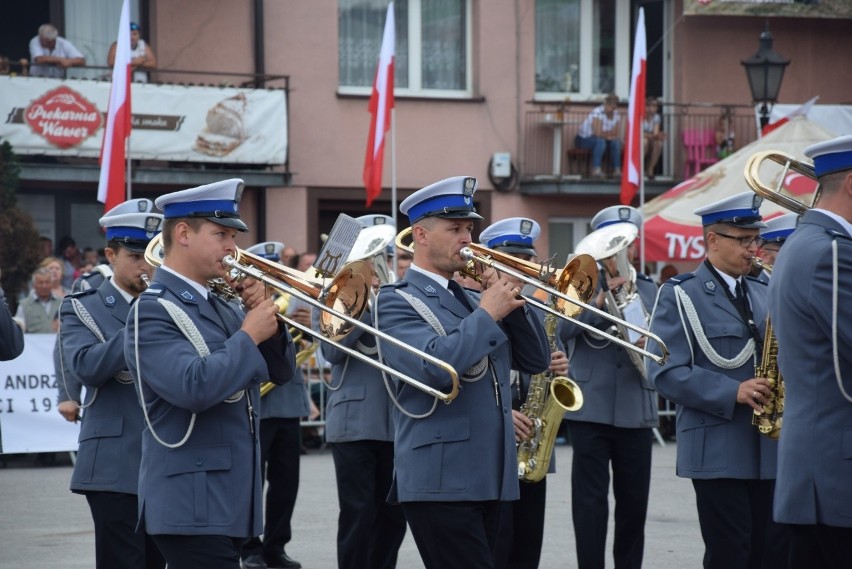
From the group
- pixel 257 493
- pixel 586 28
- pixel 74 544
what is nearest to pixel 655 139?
pixel 586 28

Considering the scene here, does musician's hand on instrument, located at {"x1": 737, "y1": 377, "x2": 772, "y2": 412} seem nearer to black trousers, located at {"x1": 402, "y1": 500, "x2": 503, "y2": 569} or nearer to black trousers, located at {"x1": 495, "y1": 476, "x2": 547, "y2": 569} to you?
black trousers, located at {"x1": 402, "y1": 500, "x2": 503, "y2": 569}

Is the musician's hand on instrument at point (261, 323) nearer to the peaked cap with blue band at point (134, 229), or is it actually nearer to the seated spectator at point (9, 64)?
the peaked cap with blue band at point (134, 229)

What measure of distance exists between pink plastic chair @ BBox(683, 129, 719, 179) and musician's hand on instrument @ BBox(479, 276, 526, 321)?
16250 mm

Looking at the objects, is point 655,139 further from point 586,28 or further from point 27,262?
point 27,262

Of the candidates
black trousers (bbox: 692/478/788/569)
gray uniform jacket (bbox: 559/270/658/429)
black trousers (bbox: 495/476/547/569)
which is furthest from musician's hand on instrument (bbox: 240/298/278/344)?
gray uniform jacket (bbox: 559/270/658/429)

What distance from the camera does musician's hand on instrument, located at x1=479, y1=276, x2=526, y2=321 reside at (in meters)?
5.67

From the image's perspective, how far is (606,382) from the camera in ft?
27.6

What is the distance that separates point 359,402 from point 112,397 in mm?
2130

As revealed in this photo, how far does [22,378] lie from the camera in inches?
550

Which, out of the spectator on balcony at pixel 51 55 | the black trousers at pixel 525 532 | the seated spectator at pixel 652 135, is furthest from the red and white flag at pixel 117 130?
the seated spectator at pixel 652 135

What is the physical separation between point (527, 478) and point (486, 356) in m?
2.43

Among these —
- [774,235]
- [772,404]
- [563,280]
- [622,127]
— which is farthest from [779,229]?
[622,127]

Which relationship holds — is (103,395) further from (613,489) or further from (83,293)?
(613,489)

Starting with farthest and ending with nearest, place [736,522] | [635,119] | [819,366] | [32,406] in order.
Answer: [635,119] → [32,406] → [736,522] → [819,366]
